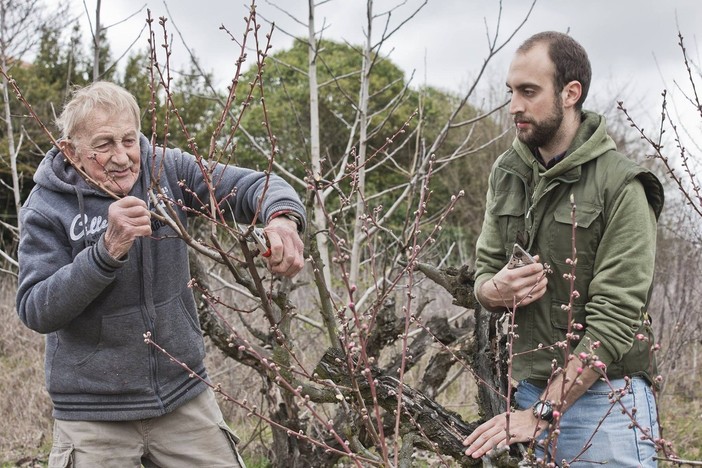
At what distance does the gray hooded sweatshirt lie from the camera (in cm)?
269

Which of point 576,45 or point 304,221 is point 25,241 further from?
point 576,45

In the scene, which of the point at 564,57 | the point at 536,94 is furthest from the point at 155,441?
the point at 564,57

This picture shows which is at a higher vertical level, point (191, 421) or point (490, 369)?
point (490, 369)

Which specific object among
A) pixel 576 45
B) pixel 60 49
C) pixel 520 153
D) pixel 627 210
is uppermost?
pixel 60 49

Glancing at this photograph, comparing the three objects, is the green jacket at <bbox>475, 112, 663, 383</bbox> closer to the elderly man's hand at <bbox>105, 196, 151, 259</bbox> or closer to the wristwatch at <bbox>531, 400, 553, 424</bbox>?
the wristwatch at <bbox>531, 400, 553, 424</bbox>

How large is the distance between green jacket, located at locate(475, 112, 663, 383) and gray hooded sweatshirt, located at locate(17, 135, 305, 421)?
0.75 meters

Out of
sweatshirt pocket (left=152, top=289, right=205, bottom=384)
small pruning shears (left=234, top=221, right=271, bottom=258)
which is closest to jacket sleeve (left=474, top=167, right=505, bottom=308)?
small pruning shears (left=234, top=221, right=271, bottom=258)

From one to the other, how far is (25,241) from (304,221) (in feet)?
3.07

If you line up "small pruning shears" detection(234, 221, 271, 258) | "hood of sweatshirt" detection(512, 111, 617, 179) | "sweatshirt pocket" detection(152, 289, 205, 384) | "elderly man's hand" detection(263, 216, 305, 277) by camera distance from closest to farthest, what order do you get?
1. "small pruning shears" detection(234, 221, 271, 258)
2. "elderly man's hand" detection(263, 216, 305, 277)
3. "hood of sweatshirt" detection(512, 111, 617, 179)
4. "sweatshirt pocket" detection(152, 289, 205, 384)

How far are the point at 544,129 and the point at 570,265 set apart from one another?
45cm

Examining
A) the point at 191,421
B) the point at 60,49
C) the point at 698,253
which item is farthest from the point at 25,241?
the point at 60,49

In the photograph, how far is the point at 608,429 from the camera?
2480 millimetres

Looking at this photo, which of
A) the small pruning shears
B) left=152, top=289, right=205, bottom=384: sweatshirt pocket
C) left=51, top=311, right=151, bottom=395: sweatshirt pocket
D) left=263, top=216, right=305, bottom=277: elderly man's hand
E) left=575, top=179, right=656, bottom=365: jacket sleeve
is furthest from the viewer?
left=152, top=289, right=205, bottom=384: sweatshirt pocket

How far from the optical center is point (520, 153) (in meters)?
2.67
